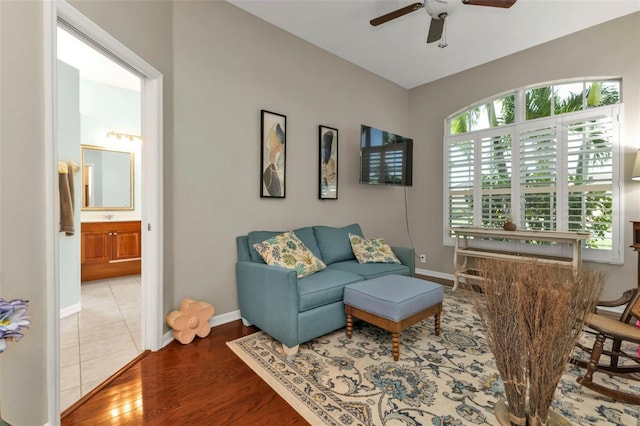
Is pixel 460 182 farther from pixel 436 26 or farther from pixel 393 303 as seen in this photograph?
pixel 393 303

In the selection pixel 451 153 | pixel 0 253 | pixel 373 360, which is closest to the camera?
pixel 0 253

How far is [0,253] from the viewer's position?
3.88 feet

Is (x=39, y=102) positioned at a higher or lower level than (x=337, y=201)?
higher

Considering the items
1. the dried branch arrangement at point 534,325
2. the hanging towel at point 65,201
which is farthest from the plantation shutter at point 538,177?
the hanging towel at point 65,201

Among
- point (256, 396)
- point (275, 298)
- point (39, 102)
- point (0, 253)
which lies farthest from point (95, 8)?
point (256, 396)

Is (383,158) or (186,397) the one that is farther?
(383,158)

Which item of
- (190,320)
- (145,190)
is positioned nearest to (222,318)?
(190,320)

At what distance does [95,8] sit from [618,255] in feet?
16.3

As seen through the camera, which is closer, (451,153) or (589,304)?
(589,304)

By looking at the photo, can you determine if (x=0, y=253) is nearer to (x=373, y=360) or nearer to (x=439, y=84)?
(x=373, y=360)

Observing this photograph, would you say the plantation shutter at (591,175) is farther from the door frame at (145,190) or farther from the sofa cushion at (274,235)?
the door frame at (145,190)

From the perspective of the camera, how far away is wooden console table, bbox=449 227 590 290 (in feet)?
9.85

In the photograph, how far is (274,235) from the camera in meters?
2.88

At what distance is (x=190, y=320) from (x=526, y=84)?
15.3 feet
